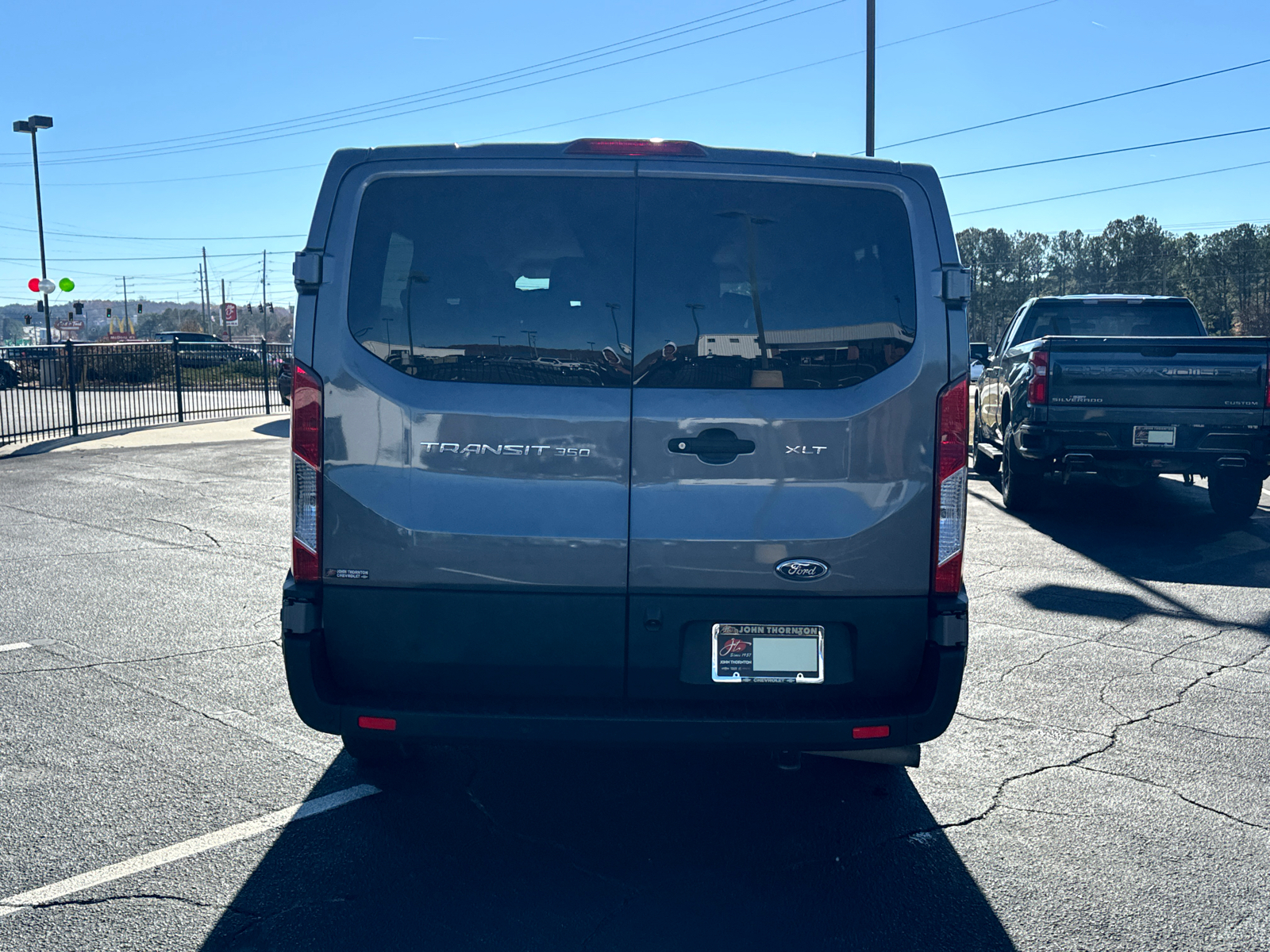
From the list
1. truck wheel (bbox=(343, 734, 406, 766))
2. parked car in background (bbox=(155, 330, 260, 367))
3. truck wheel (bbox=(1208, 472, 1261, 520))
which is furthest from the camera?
parked car in background (bbox=(155, 330, 260, 367))

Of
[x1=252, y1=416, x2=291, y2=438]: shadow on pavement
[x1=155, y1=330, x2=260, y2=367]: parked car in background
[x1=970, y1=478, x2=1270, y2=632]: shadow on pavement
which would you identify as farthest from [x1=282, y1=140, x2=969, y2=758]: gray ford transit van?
[x1=155, y1=330, x2=260, y2=367]: parked car in background

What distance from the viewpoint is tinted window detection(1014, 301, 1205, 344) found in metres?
11.6

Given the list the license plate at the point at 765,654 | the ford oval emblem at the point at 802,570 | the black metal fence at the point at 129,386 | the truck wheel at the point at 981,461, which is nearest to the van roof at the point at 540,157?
the ford oval emblem at the point at 802,570

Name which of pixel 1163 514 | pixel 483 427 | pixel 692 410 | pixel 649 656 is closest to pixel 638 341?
pixel 692 410

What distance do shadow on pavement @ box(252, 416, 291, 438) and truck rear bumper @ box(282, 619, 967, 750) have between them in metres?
16.4

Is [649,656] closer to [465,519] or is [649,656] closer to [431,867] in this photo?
[465,519]

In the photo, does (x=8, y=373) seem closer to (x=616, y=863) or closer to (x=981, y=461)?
(x=981, y=461)

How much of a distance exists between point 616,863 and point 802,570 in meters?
1.14

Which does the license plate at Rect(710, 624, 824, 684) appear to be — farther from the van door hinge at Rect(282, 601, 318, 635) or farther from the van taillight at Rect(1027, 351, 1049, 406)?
the van taillight at Rect(1027, 351, 1049, 406)

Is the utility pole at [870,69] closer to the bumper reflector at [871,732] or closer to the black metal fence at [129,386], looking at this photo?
the black metal fence at [129,386]

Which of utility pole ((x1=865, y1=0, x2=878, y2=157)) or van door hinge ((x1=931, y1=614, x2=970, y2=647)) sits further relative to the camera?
utility pole ((x1=865, y1=0, x2=878, y2=157))

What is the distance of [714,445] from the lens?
319 cm

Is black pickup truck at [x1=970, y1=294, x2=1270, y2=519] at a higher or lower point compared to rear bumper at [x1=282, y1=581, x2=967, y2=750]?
higher

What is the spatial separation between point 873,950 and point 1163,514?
935cm
